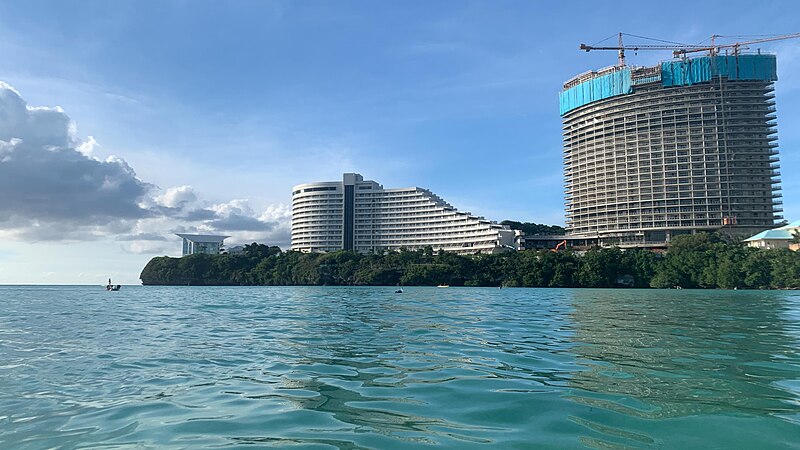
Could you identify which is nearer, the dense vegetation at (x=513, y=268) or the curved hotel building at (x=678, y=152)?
the dense vegetation at (x=513, y=268)

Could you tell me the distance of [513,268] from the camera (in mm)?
131000

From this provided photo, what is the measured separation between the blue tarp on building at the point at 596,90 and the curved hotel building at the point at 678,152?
1.31 feet

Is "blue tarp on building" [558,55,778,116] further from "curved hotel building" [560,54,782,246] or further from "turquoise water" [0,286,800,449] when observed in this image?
"turquoise water" [0,286,800,449]

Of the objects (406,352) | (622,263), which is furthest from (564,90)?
(406,352)

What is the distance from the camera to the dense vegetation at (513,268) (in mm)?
97375

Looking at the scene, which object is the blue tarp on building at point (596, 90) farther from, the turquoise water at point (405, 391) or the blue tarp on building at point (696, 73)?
the turquoise water at point (405, 391)

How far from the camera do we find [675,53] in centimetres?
18325

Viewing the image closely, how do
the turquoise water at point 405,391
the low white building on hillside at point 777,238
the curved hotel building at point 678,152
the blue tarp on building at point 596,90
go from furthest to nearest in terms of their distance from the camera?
1. the blue tarp on building at point 596,90
2. the curved hotel building at point 678,152
3. the low white building on hillside at point 777,238
4. the turquoise water at point 405,391

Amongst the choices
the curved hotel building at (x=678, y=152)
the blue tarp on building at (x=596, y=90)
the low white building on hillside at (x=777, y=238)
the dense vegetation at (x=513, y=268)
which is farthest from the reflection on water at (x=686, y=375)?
the blue tarp on building at (x=596, y=90)

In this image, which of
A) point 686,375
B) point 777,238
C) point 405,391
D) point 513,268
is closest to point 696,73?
point 777,238

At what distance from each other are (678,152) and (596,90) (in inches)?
1362

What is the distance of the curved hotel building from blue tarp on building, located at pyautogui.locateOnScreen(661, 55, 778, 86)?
0.89 feet

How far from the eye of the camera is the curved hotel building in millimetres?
153875

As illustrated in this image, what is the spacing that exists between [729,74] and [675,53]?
30.5m
